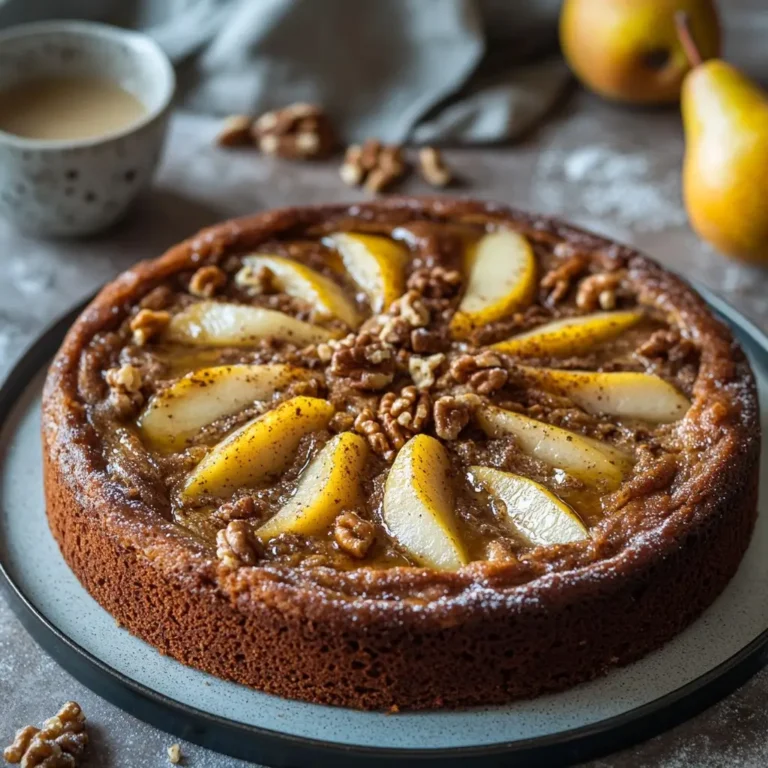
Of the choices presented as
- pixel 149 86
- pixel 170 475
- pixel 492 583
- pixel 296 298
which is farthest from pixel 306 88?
pixel 492 583

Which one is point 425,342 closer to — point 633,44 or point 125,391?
point 125,391

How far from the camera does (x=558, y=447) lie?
8.65ft

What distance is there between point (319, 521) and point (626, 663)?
73 cm

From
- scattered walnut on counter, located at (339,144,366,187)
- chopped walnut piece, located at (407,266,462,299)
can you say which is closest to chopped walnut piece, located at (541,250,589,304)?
chopped walnut piece, located at (407,266,462,299)

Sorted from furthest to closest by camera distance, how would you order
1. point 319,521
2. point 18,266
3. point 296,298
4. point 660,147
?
1. point 660,147
2. point 18,266
3. point 296,298
4. point 319,521

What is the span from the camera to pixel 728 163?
146 inches

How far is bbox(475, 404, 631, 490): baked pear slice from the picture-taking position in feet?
8.54

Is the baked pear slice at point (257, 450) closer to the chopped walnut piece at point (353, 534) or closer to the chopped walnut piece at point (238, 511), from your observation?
the chopped walnut piece at point (238, 511)

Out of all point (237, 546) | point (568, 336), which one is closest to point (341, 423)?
point (237, 546)

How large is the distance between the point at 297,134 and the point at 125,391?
1.99 metres

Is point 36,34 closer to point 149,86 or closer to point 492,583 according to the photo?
point 149,86

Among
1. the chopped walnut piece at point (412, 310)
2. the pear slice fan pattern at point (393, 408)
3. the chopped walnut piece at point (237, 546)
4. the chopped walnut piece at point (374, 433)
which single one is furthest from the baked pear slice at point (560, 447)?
the chopped walnut piece at point (237, 546)

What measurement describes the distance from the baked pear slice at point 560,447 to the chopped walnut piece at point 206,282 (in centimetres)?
87

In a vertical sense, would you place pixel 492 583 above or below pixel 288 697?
above
